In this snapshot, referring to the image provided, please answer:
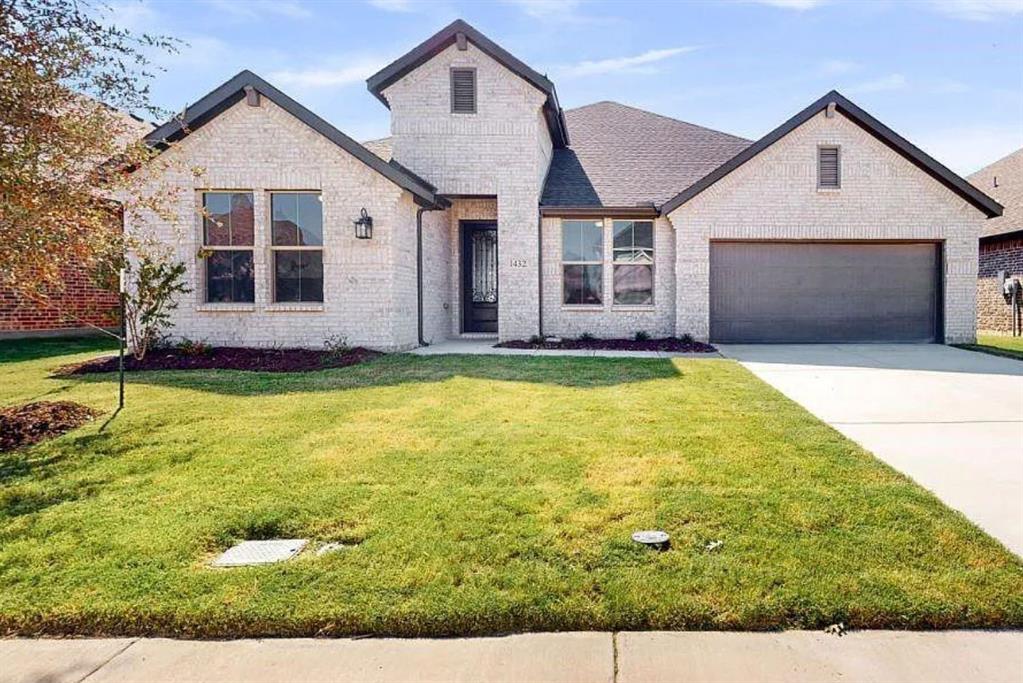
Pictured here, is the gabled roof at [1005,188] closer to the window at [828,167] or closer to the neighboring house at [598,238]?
the neighboring house at [598,238]

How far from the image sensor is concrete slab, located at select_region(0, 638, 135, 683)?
8.16ft

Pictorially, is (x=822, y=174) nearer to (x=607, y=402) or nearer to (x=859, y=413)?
(x=859, y=413)

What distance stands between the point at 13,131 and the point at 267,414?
321cm

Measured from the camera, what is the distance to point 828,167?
13383 millimetres

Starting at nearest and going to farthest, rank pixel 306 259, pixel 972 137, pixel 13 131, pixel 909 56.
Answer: pixel 13 131, pixel 909 56, pixel 306 259, pixel 972 137

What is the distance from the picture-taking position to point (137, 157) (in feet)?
21.8

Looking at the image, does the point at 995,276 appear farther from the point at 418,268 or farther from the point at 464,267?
the point at 418,268

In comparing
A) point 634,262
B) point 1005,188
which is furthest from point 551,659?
point 1005,188

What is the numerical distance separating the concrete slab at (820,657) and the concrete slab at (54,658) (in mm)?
2034

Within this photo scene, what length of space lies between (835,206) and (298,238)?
417 inches

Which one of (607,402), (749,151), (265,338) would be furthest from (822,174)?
(265,338)

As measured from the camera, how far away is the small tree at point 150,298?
33.8 ft

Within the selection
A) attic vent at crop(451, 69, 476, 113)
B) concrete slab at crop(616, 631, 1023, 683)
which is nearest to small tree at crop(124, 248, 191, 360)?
attic vent at crop(451, 69, 476, 113)

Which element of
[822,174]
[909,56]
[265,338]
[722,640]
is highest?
[909,56]
